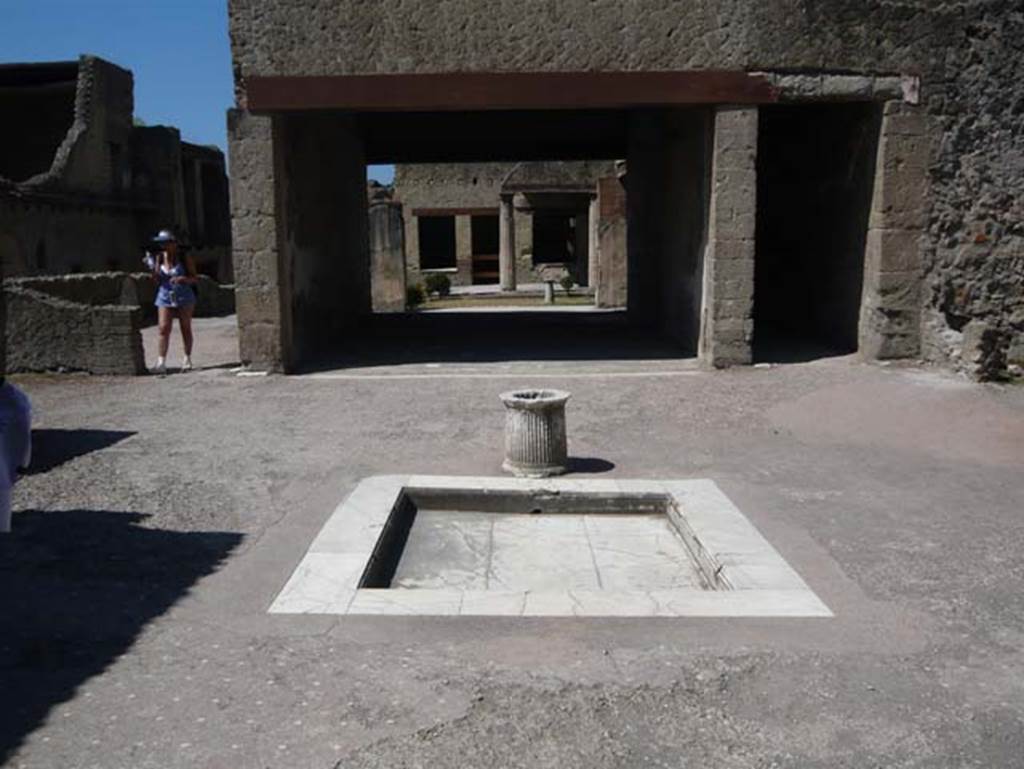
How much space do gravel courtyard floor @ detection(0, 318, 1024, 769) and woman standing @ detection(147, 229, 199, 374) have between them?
2.94m

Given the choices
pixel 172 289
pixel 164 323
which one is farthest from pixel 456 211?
pixel 164 323

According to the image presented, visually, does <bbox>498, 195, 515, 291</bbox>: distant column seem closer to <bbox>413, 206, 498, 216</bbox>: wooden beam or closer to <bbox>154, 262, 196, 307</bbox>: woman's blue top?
<bbox>413, 206, 498, 216</bbox>: wooden beam

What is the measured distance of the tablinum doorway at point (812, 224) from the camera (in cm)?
1109

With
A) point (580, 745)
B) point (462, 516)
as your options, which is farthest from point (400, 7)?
point (580, 745)

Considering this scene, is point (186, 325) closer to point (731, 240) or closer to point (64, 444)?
point (64, 444)

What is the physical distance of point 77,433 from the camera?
7.80 m

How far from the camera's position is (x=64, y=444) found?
7402 millimetres

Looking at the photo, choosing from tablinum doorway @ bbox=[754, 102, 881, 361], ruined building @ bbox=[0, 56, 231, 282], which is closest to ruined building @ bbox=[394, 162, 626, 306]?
ruined building @ bbox=[0, 56, 231, 282]

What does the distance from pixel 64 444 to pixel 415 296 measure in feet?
59.7

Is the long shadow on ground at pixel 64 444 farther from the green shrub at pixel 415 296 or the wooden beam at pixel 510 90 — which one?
the green shrub at pixel 415 296

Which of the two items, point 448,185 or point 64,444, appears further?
point 448,185

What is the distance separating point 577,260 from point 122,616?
31.4 m

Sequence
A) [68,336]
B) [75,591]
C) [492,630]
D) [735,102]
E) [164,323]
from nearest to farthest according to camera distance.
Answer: [492,630]
[75,591]
[735,102]
[68,336]
[164,323]

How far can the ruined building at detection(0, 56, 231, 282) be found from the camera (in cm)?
1956
